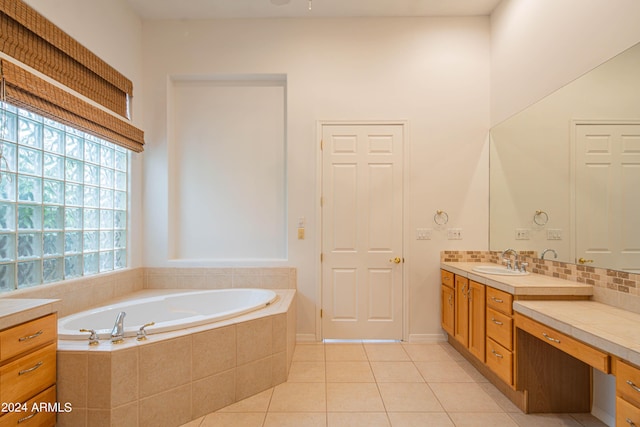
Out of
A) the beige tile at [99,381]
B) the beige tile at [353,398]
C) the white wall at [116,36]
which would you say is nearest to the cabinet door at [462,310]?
the beige tile at [353,398]

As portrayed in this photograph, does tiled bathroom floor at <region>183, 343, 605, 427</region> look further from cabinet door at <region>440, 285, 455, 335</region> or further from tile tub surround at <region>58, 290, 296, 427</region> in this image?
cabinet door at <region>440, 285, 455, 335</region>

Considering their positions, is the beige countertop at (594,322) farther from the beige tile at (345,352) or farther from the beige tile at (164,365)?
the beige tile at (164,365)

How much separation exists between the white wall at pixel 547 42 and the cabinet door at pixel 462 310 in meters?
1.64

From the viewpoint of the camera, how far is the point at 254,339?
2.15 m

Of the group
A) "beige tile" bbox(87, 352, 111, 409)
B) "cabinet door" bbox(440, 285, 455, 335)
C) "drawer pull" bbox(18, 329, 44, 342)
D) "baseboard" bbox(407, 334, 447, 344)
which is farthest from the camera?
"baseboard" bbox(407, 334, 447, 344)

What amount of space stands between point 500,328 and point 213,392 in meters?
1.99

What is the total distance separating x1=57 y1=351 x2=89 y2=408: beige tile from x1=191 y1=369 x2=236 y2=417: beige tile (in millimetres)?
564

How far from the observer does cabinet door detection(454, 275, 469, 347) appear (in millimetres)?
2607

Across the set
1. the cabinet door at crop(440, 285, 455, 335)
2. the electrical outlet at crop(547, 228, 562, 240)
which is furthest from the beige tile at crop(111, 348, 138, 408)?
the electrical outlet at crop(547, 228, 562, 240)

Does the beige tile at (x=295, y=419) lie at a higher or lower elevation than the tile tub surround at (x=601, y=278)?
lower

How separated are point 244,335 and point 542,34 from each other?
327cm

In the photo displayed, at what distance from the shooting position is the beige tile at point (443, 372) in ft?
7.85

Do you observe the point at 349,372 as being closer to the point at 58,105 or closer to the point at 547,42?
the point at 58,105

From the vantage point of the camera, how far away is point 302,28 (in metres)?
3.16
